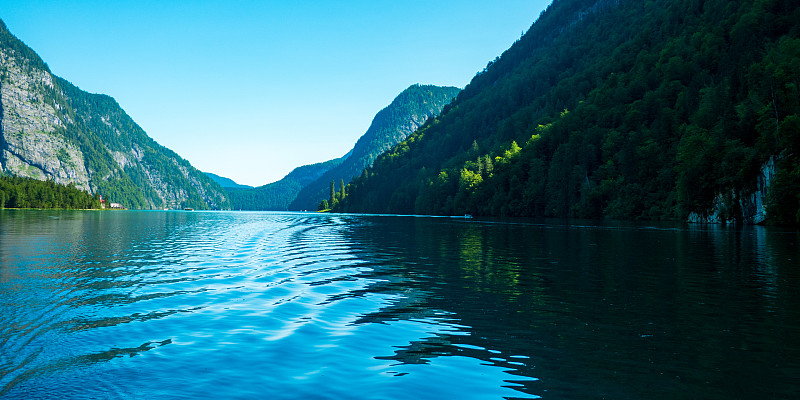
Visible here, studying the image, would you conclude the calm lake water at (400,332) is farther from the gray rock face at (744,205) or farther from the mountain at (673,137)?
the mountain at (673,137)

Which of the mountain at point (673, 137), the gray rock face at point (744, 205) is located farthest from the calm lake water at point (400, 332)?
the mountain at point (673, 137)

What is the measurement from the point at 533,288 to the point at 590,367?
9.58 metres

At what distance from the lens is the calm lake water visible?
8398 millimetres

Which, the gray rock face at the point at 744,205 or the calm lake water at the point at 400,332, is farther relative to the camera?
the gray rock face at the point at 744,205

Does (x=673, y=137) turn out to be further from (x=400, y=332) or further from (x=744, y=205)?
(x=400, y=332)

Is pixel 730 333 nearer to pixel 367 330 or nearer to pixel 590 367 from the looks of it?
pixel 590 367

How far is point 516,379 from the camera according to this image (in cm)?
880

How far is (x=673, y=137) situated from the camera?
110375 millimetres

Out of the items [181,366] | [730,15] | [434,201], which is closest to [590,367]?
[181,366]

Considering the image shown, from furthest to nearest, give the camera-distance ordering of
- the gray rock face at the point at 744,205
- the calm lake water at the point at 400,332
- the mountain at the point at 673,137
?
1. the mountain at the point at 673,137
2. the gray rock face at the point at 744,205
3. the calm lake water at the point at 400,332

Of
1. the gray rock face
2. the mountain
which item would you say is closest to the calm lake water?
the gray rock face

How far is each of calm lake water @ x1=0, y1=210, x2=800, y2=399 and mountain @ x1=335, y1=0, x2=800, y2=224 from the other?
177 feet

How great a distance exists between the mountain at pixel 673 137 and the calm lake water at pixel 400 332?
5403cm

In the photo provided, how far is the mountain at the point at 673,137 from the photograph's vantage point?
6800cm
